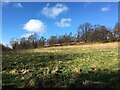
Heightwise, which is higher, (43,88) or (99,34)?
(99,34)

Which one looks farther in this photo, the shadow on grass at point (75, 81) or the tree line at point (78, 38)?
the tree line at point (78, 38)

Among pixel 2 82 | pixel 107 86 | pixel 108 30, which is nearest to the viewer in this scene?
pixel 107 86

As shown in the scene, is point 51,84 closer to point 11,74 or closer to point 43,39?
point 11,74

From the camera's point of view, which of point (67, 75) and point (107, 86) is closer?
point (107, 86)

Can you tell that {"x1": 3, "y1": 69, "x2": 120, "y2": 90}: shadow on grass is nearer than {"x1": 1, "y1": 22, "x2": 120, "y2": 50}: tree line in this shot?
Yes

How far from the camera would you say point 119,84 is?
447 inches

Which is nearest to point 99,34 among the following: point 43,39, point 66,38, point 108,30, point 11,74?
point 108,30

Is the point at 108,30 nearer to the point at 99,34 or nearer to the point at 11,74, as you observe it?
the point at 99,34

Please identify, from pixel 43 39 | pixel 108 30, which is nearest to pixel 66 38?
pixel 43 39

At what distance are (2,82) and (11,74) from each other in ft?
7.27

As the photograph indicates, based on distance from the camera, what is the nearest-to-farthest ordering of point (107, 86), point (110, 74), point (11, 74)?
point (107, 86) < point (110, 74) < point (11, 74)

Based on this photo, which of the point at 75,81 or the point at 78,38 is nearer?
the point at 75,81

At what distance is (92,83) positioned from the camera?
38.0 feet

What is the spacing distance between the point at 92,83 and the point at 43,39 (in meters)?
96.9
